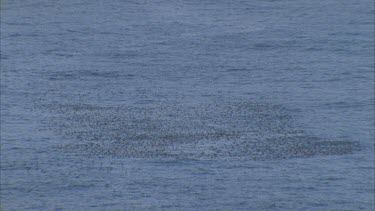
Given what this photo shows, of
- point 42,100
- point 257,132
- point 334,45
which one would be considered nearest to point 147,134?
point 257,132

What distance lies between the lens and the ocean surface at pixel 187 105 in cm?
1862

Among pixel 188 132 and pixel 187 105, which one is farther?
pixel 187 105

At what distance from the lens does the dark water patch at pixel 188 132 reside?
21516mm

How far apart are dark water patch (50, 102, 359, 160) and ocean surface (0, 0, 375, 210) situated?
0.19 feet

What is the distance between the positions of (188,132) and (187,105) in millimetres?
2626

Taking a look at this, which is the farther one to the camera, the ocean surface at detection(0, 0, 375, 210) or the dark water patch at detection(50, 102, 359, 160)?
the dark water patch at detection(50, 102, 359, 160)

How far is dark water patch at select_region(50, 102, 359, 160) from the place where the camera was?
21.5 metres

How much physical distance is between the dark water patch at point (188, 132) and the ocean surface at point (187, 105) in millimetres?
57

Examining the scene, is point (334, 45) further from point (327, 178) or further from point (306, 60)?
point (327, 178)

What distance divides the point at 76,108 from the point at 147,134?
3346mm

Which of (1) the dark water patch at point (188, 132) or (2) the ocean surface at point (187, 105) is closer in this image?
(2) the ocean surface at point (187, 105)

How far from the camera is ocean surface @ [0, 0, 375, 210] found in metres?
18.6

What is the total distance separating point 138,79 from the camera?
28453 millimetres

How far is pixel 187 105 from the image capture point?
2598 cm
